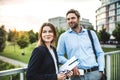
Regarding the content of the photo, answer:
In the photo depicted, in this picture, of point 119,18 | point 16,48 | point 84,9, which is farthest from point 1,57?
point 119,18

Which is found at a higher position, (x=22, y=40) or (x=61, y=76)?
(x=61, y=76)

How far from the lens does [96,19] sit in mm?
85625

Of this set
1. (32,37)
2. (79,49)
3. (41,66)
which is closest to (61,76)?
(41,66)

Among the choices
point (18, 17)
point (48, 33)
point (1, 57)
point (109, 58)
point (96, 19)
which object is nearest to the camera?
point (48, 33)

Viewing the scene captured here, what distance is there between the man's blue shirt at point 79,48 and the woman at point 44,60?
1.75ft

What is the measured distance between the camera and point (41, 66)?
1874 mm

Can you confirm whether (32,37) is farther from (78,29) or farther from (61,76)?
(61,76)

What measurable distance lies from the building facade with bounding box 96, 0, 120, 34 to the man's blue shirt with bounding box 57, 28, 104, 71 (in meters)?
70.2

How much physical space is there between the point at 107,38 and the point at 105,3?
2478 centimetres

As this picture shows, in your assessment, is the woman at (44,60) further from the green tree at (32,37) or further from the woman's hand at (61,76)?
the green tree at (32,37)

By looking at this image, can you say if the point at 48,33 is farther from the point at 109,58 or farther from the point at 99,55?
the point at 109,58

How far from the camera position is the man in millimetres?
2564

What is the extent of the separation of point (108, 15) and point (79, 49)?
77.5 meters

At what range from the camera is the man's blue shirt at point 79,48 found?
257 cm
